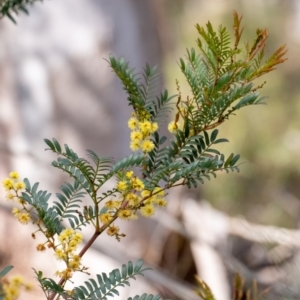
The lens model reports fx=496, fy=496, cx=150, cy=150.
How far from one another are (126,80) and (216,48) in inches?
2.7

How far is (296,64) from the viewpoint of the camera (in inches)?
164

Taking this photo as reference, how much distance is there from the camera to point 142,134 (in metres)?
0.35

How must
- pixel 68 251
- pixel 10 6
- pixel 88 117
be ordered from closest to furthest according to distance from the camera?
pixel 68 251 → pixel 10 6 → pixel 88 117

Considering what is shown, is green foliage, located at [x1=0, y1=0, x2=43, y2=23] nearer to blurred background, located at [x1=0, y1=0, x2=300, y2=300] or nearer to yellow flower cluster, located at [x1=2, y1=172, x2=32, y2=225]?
yellow flower cluster, located at [x1=2, y1=172, x2=32, y2=225]

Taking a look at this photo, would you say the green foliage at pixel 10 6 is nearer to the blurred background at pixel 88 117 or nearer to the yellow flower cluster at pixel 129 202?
the yellow flower cluster at pixel 129 202

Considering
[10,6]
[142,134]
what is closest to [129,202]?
[142,134]

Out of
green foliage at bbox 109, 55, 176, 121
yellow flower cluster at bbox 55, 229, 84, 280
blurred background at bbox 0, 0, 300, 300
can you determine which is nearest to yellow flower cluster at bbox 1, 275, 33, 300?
yellow flower cluster at bbox 55, 229, 84, 280

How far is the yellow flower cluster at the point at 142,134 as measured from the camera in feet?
1.14

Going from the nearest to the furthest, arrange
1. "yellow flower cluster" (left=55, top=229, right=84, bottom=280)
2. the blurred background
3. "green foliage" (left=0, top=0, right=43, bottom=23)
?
"yellow flower cluster" (left=55, top=229, right=84, bottom=280), "green foliage" (left=0, top=0, right=43, bottom=23), the blurred background

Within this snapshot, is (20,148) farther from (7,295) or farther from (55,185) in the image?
(7,295)

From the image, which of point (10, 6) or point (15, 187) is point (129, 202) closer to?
point (15, 187)

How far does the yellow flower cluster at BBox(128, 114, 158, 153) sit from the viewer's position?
347 mm

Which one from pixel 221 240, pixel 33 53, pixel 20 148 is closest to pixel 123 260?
pixel 221 240

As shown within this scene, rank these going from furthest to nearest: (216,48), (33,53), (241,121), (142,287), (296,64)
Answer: (296,64) → (241,121) → (33,53) → (142,287) → (216,48)
